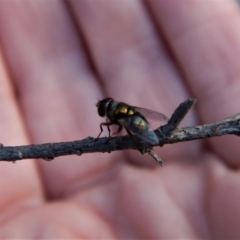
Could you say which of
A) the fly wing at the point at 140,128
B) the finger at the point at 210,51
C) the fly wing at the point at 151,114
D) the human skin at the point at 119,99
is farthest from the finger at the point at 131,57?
the fly wing at the point at 140,128

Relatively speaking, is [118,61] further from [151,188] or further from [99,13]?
[151,188]

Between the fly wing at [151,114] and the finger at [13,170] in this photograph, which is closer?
the fly wing at [151,114]

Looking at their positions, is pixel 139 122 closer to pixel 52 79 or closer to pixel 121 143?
pixel 121 143

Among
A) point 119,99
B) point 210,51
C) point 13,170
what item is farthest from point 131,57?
point 13,170

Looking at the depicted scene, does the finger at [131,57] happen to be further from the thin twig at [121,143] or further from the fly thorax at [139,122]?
the thin twig at [121,143]

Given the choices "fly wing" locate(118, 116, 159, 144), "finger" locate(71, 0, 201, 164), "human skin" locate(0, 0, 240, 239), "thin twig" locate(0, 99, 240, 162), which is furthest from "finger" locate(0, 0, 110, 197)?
"thin twig" locate(0, 99, 240, 162)

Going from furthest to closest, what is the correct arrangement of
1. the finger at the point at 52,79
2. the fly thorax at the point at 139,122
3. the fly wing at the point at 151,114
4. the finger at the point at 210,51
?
the finger at the point at 52,79, the finger at the point at 210,51, the fly wing at the point at 151,114, the fly thorax at the point at 139,122

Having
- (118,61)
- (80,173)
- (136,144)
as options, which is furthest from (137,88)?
(136,144)
